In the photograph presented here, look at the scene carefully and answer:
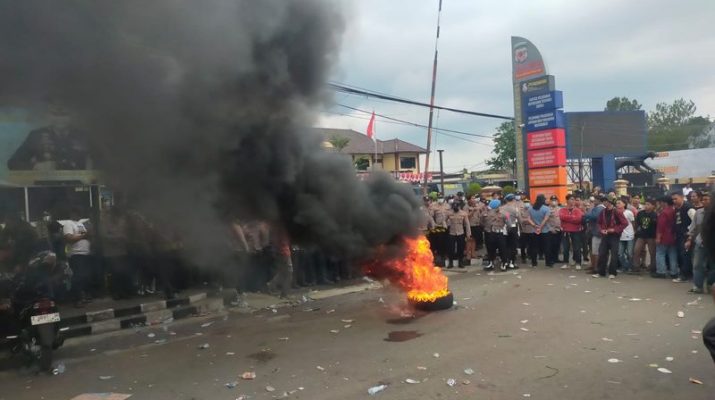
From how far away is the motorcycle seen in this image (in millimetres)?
5645

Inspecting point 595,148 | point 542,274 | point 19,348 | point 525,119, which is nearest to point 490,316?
point 542,274

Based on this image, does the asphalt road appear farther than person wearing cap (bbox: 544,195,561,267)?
No

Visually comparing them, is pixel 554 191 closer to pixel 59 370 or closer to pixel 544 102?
pixel 544 102

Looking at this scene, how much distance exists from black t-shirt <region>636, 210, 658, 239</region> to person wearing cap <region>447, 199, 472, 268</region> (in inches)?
139

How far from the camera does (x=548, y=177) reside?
20.7 meters

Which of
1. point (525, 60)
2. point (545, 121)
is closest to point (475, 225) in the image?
point (545, 121)

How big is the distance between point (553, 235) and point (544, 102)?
10.4 m

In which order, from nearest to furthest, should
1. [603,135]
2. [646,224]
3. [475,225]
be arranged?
[646,224] → [475,225] → [603,135]

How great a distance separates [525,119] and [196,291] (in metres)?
16.8

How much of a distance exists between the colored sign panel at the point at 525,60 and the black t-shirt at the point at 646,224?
47.5ft

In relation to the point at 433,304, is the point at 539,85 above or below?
above

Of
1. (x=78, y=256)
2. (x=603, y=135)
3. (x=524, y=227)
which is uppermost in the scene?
(x=603, y=135)

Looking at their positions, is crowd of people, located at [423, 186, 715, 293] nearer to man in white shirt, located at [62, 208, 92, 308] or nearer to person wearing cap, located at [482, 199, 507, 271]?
person wearing cap, located at [482, 199, 507, 271]

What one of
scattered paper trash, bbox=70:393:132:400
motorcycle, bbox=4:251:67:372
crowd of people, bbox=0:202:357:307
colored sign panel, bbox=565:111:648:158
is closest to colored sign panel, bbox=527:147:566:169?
colored sign panel, bbox=565:111:648:158
